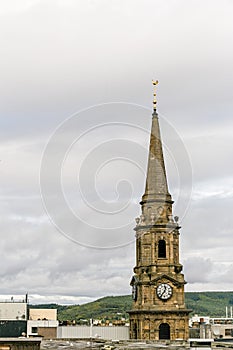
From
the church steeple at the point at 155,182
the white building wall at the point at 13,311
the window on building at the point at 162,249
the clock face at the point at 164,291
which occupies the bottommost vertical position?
the white building wall at the point at 13,311

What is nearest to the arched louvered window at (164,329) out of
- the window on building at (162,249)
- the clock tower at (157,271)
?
the clock tower at (157,271)

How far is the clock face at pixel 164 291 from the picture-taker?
147 meters

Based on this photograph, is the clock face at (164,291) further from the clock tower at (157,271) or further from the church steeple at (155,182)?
the church steeple at (155,182)

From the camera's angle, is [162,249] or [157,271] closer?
[157,271]

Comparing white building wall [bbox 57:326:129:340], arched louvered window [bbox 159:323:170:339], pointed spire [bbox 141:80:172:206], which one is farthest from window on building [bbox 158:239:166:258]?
white building wall [bbox 57:326:129:340]

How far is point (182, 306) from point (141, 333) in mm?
8631

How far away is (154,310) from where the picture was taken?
146125 millimetres

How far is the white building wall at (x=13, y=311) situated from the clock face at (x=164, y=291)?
42.4 metres

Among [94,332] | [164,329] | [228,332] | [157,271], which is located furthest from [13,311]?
[228,332]

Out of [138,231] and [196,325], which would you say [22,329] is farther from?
[196,325]

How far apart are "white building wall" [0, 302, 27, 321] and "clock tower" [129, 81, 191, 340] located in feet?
119

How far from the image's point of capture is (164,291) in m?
147

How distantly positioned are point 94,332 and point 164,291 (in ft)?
71.0

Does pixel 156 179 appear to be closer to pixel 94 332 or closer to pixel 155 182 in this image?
pixel 155 182
